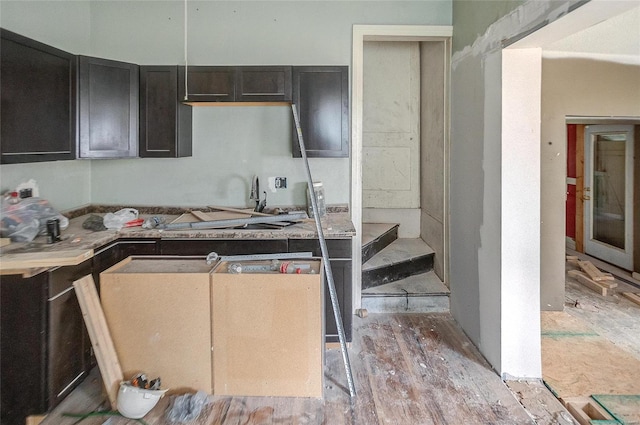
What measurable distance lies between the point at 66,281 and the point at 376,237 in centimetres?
278

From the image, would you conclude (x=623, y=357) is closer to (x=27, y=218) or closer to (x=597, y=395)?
(x=597, y=395)

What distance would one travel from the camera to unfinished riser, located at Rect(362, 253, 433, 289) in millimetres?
4008

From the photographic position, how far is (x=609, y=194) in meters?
5.99

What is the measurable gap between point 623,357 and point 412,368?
163 centimetres

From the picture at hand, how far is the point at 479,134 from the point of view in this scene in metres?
3.07

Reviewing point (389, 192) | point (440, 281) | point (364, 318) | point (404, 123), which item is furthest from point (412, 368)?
point (404, 123)

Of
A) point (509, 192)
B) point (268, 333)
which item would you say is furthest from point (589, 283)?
point (268, 333)

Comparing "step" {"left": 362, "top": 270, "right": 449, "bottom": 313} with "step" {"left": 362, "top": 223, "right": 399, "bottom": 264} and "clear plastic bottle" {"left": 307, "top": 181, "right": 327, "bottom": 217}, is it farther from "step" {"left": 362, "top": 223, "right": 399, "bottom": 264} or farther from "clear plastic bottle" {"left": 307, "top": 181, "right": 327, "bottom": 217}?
"clear plastic bottle" {"left": 307, "top": 181, "right": 327, "bottom": 217}

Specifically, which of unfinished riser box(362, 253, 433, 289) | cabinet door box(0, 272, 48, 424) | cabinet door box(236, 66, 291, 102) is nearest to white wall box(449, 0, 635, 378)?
unfinished riser box(362, 253, 433, 289)

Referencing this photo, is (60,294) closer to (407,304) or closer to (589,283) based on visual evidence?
(407,304)

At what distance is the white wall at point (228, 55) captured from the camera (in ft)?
12.0

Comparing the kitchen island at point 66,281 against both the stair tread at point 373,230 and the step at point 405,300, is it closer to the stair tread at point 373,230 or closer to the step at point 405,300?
the step at point 405,300

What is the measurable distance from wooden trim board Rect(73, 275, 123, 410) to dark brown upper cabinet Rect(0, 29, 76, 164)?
2.75ft

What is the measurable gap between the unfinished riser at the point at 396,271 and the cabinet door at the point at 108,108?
2269 millimetres
